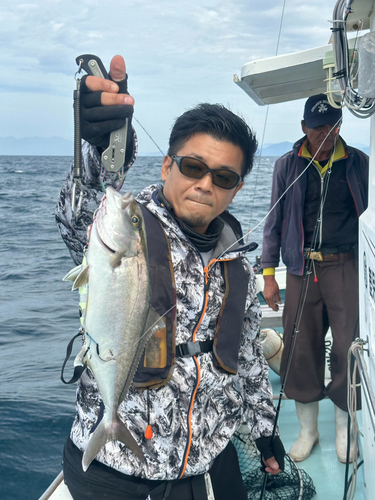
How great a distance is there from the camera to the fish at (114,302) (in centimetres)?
162

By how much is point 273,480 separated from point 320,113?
2594 mm

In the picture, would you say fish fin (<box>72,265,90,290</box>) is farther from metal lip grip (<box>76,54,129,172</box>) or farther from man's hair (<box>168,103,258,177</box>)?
man's hair (<box>168,103,258,177</box>)

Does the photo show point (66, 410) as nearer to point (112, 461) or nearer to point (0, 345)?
point (0, 345)

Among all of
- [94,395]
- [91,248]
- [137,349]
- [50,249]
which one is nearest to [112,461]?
[94,395]

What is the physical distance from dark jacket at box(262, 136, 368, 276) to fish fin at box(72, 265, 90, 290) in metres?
2.40

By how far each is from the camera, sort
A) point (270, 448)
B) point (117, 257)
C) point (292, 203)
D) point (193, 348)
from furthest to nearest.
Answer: point (292, 203) → point (270, 448) → point (193, 348) → point (117, 257)

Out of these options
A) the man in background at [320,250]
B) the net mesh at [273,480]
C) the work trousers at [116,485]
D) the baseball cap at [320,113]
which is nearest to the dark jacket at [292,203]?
the man in background at [320,250]

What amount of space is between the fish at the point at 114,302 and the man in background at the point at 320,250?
227cm

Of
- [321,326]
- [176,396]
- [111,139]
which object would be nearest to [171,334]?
[176,396]

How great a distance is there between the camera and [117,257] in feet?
5.30

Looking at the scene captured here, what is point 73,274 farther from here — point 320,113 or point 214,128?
point 320,113

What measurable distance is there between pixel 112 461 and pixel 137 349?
0.56 m

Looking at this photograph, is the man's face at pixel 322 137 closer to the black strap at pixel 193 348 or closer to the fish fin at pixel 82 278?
the black strap at pixel 193 348

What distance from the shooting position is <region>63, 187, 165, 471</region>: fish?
1619 mm
